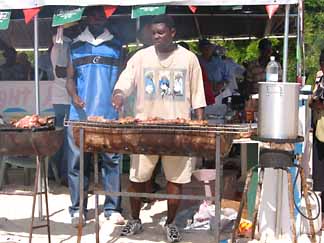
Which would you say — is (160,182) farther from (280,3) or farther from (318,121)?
(280,3)

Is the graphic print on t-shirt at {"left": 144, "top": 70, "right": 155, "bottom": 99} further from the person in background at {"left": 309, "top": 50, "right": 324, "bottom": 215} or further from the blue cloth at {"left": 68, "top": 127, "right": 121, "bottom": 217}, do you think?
the person in background at {"left": 309, "top": 50, "right": 324, "bottom": 215}

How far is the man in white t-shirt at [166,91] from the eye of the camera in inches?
217

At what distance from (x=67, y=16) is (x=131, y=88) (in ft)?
3.05

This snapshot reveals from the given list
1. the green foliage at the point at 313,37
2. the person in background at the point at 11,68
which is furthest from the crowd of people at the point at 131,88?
the green foliage at the point at 313,37

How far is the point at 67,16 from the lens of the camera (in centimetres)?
581

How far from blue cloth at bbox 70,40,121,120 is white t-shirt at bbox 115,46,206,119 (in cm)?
37

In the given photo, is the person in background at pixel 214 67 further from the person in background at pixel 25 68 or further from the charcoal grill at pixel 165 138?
the charcoal grill at pixel 165 138

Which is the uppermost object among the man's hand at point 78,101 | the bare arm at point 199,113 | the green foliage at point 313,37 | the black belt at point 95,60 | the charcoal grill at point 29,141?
the green foliage at point 313,37

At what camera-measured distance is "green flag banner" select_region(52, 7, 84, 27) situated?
575cm

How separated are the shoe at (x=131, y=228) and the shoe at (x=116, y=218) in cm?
32

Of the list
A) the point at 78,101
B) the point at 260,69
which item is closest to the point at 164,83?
the point at 78,101

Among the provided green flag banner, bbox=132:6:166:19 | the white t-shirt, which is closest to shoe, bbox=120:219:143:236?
the white t-shirt

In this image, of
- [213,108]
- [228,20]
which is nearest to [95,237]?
[213,108]

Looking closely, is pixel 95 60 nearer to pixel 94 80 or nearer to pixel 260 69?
pixel 94 80
